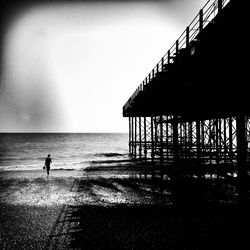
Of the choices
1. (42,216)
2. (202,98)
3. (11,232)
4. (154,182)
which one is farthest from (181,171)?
(11,232)

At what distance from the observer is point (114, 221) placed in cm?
892

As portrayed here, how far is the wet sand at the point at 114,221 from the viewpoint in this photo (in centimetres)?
718

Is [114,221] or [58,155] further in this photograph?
[58,155]

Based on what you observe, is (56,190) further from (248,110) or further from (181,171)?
(248,110)

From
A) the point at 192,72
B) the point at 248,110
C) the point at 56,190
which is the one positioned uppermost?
the point at 192,72

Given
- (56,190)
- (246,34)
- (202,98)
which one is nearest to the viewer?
(246,34)

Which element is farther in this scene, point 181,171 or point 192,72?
point 181,171

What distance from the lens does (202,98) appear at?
1175cm

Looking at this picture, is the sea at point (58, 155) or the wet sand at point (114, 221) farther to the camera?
the sea at point (58, 155)

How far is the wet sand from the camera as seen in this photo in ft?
23.6

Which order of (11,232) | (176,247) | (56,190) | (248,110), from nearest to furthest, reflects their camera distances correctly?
1. (176,247)
2. (11,232)
3. (248,110)
4. (56,190)

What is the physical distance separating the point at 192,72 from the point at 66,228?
630 cm

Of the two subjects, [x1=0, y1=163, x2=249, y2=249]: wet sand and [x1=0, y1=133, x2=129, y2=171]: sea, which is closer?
[x1=0, y1=163, x2=249, y2=249]: wet sand

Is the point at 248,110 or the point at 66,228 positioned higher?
the point at 248,110
